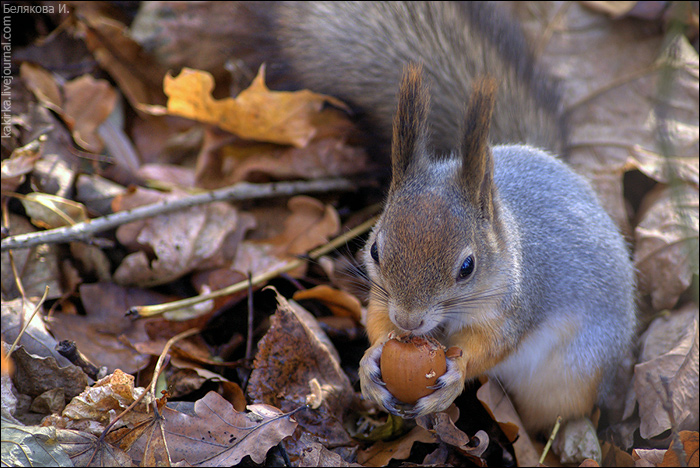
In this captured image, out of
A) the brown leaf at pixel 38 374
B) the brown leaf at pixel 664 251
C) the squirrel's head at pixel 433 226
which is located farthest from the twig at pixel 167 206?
the brown leaf at pixel 664 251

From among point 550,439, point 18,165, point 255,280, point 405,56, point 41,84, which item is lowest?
point 550,439

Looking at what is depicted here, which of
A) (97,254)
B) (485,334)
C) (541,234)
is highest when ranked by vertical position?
(541,234)

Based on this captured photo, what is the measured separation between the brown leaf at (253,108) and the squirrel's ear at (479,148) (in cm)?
118

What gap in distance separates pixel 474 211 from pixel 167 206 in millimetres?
1394

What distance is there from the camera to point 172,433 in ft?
5.94

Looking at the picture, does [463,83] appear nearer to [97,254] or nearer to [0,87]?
[97,254]

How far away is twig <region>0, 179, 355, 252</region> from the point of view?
2326mm

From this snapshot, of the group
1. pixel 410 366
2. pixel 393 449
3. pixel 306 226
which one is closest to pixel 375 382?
pixel 410 366

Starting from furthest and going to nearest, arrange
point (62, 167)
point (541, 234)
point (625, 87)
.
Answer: point (625, 87) → point (62, 167) → point (541, 234)

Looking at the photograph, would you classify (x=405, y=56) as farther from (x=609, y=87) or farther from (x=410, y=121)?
(x=609, y=87)

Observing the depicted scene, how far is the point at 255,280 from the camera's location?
2.62 m

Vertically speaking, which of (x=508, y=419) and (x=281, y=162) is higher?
(x=281, y=162)

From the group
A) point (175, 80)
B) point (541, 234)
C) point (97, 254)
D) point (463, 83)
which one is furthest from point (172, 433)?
point (463, 83)

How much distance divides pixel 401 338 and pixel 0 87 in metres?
2.37
